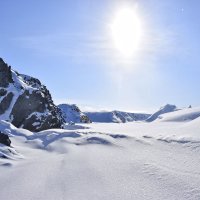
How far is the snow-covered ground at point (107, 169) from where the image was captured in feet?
41.7

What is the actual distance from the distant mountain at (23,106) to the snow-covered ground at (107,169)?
1580 inches

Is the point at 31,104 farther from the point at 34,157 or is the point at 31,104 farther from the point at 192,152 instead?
the point at 192,152

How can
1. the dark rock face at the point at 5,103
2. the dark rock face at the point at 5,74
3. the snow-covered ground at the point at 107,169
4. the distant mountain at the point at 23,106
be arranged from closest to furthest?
the snow-covered ground at the point at 107,169 < the distant mountain at the point at 23,106 < the dark rock face at the point at 5,103 < the dark rock face at the point at 5,74

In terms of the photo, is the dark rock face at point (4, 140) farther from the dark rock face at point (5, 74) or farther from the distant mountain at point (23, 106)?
the dark rock face at point (5, 74)

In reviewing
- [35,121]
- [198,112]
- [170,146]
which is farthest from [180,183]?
[35,121]

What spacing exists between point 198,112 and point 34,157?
22.5 metres

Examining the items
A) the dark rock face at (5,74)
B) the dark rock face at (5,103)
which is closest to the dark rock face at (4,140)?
the dark rock face at (5,103)

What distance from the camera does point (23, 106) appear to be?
66500mm

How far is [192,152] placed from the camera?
17.3 m

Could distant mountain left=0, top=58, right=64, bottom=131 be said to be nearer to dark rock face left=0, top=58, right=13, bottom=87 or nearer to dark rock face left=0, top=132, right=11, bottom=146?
dark rock face left=0, top=58, right=13, bottom=87

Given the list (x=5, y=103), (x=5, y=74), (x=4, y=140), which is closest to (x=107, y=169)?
(x=4, y=140)

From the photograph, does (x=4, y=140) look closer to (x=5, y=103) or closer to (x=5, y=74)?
(x=5, y=103)

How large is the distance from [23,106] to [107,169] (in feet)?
174

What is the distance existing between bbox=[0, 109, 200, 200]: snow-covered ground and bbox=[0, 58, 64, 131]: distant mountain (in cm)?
4013
